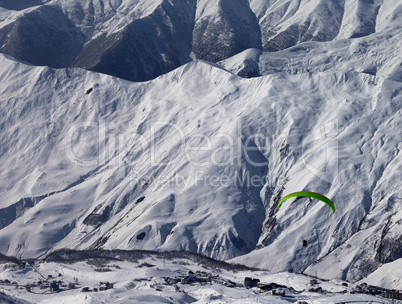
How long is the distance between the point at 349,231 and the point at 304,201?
44.7 ft

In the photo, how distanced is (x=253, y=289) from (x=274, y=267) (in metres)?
35.8

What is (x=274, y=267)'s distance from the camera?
577 ft

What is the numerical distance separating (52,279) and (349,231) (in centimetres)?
6591

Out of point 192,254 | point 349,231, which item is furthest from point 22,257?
point 349,231

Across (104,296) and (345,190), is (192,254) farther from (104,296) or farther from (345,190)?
(104,296)

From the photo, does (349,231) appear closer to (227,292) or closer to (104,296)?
(227,292)

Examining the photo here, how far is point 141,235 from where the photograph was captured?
188 metres

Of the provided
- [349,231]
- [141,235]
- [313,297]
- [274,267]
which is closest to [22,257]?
[141,235]

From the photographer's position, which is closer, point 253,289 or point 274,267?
point 253,289

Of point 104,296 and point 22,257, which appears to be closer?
point 104,296

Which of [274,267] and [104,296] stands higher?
[104,296]

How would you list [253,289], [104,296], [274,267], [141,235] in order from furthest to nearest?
1. [141,235]
2. [274,267]
3. [253,289]
4. [104,296]

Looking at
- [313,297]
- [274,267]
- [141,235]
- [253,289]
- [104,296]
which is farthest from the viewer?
[141,235]

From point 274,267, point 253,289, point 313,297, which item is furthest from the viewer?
point 274,267
